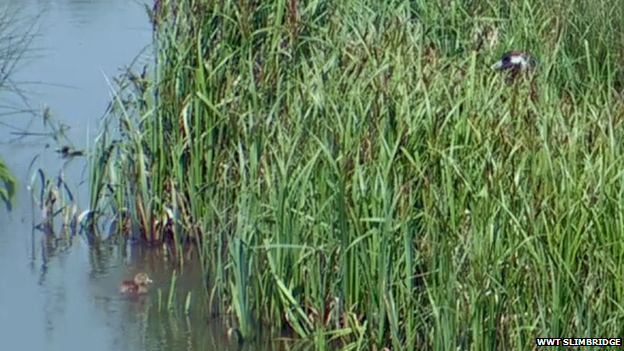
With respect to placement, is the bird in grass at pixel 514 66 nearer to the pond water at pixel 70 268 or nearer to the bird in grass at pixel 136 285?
the pond water at pixel 70 268

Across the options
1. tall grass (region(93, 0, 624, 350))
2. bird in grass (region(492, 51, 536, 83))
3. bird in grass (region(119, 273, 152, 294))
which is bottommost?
bird in grass (region(119, 273, 152, 294))

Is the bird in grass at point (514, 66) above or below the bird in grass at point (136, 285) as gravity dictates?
above

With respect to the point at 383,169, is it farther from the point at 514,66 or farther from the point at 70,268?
the point at 70,268

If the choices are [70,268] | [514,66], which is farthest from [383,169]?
[70,268]

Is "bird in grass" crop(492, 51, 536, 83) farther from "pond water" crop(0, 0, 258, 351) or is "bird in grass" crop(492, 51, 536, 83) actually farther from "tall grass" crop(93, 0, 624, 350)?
"pond water" crop(0, 0, 258, 351)

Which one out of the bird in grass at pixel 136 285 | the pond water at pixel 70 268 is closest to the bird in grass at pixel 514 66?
the pond water at pixel 70 268

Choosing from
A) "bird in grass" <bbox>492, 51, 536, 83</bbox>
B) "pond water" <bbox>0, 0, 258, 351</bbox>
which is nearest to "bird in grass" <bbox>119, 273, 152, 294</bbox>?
"pond water" <bbox>0, 0, 258, 351</bbox>

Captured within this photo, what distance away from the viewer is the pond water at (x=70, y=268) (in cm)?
430

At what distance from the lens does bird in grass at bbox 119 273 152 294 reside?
469cm

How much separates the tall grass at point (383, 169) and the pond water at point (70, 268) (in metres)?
0.17

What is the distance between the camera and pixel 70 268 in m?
4.91

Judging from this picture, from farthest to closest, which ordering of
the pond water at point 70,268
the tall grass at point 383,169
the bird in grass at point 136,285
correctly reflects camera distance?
the bird in grass at point 136,285, the pond water at point 70,268, the tall grass at point 383,169

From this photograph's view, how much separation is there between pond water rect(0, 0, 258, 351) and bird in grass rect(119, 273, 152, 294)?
0.11ft

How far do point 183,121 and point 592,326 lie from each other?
2.14m
